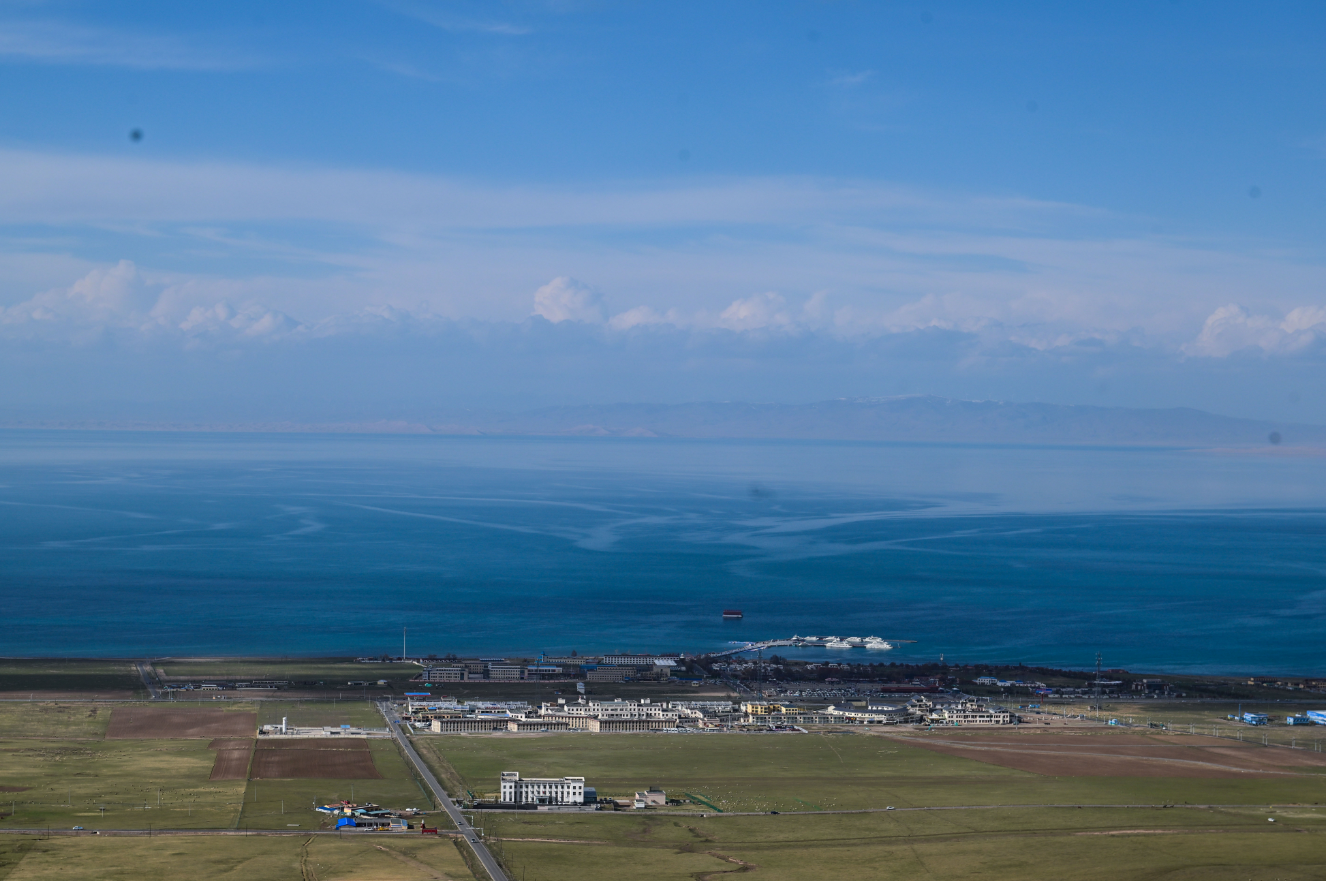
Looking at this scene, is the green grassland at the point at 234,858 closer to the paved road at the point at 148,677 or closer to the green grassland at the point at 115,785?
the green grassland at the point at 115,785

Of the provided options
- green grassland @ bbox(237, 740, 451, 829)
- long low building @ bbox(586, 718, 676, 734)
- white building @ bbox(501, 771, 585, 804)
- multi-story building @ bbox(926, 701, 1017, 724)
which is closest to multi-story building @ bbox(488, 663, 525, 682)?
long low building @ bbox(586, 718, 676, 734)

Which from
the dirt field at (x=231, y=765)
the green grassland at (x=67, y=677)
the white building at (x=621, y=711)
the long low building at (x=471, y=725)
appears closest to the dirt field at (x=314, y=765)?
the dirt field at (x=231, y=765)

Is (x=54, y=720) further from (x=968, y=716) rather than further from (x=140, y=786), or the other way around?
(x=968, y=716)

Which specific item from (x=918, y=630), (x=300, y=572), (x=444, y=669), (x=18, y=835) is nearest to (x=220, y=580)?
(x=300, y=572)

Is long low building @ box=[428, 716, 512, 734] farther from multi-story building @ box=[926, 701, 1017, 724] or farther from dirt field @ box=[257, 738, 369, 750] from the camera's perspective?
multi-story building @ box=[926, 701, 1017, 724]

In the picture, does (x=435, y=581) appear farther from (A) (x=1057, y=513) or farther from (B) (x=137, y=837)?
(A) (x=1057, y=513)

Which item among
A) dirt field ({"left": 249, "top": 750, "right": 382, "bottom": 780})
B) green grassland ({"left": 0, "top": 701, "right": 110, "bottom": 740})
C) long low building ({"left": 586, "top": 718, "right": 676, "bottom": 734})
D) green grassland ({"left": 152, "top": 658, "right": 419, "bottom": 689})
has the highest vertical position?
green grassland ({"left": 152, "top": 658, "right": 419, "bottom": 689})

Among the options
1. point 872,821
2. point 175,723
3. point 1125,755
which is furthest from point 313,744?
point 1125,755
